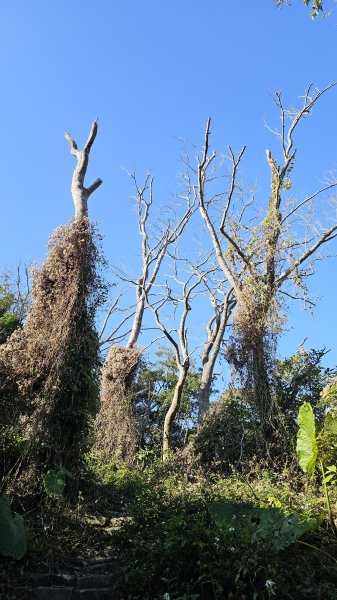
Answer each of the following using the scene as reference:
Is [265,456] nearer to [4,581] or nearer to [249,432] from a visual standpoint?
[249,432]

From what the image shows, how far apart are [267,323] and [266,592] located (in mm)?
6108

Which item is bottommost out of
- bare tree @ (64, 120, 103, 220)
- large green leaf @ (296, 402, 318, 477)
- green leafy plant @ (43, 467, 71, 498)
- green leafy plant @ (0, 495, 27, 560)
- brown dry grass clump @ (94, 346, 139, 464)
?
green leafy plant @ (0, 495, 27, 560)

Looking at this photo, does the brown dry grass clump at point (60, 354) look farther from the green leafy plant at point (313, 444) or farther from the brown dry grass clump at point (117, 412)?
the brown dry grass clump at point (117, 412)

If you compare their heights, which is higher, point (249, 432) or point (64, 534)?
point (249, 432)

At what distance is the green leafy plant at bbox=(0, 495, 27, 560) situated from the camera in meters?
5.35

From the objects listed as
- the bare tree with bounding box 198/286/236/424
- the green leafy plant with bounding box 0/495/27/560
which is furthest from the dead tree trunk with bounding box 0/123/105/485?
the bare tree with bounding box 198/286/236/424

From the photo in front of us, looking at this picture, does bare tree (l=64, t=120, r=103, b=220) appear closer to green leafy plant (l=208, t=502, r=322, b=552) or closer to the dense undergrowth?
the dense undergrowth

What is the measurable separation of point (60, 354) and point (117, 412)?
541 centimetres

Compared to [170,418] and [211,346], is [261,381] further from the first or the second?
[211,346]

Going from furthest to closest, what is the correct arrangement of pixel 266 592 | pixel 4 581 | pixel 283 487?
pixel 283 487, pixel 4 581, pixel 266 592

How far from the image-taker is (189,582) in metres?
4.84

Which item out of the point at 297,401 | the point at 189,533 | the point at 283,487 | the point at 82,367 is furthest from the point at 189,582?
the point at 297,401

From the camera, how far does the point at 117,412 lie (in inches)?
501

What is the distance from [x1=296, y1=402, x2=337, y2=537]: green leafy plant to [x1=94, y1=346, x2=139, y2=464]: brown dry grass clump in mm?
5297
